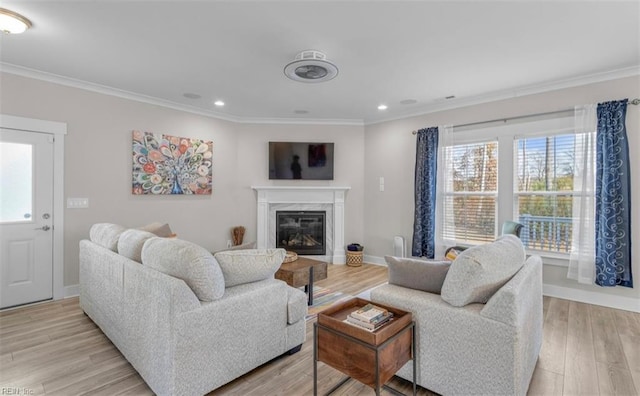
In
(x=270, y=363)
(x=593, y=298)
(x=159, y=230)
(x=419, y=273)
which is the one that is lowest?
(x=270, y=363)

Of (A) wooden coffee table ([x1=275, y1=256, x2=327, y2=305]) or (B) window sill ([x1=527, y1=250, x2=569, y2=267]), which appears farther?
(B) window sill ([x1=527, y1=250, x2=569, y2=267])

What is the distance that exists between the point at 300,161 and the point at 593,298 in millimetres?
4429

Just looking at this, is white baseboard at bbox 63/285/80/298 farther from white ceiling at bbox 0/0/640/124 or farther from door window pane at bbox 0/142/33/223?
white ceiling at bbox 0/0/640/124

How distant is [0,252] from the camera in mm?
3271

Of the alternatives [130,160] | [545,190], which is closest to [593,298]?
[545,190]

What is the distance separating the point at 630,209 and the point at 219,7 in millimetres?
4498

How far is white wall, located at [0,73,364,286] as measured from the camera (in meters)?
3.69

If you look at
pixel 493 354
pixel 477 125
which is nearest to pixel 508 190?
pixel 477 125

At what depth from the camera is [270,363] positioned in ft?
7.50

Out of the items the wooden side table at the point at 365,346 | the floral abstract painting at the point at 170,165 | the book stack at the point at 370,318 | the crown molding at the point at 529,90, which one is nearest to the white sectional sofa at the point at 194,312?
the wooden side table at the point at 365,346

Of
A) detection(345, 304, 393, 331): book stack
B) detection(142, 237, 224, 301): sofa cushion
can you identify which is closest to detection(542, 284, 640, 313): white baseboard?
detection(345, 304, 393, 331): book stack

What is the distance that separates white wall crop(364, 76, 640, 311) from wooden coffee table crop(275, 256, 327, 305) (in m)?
2.20

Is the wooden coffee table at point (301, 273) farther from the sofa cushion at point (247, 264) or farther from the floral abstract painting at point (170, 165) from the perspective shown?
the floral abstract painting at point (170, 165)

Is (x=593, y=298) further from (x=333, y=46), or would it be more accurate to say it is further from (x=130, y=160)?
(x=130, y=160)
